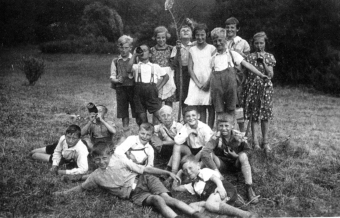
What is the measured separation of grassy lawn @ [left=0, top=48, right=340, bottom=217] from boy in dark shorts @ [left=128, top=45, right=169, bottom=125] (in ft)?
4.52

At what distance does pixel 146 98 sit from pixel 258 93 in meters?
1.41

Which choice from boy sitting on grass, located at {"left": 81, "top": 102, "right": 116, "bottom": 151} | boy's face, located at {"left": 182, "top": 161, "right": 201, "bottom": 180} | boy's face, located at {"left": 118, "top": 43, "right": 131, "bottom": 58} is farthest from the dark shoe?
boy's face, located at {"left": 118, "top": 43, "right": 131, "bottom": 58}

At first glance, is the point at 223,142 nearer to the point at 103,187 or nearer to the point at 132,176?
the point at 132,176

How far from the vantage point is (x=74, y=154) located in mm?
4164

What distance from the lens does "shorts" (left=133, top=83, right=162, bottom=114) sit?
4.71m

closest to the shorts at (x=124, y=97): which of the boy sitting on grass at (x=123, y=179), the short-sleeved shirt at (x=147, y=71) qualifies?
the short-sleeved shirt at (x=147, y=71)

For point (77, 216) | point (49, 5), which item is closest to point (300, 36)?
point (49, 5)

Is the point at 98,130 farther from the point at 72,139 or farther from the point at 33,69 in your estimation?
the point at 33,69

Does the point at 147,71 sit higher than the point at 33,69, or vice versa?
the point at 33,69

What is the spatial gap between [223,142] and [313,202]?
3.34 ft

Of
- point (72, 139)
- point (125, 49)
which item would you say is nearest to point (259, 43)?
point (125, 49)

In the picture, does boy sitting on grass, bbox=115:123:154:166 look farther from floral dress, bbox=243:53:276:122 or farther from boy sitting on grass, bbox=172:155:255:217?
floral dress, bbox=243:53:276:122

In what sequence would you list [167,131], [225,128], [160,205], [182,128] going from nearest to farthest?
[160,205]
[225,128]
[182,128]
[167,131]

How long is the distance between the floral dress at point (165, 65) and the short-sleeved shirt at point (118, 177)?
1598 mm
